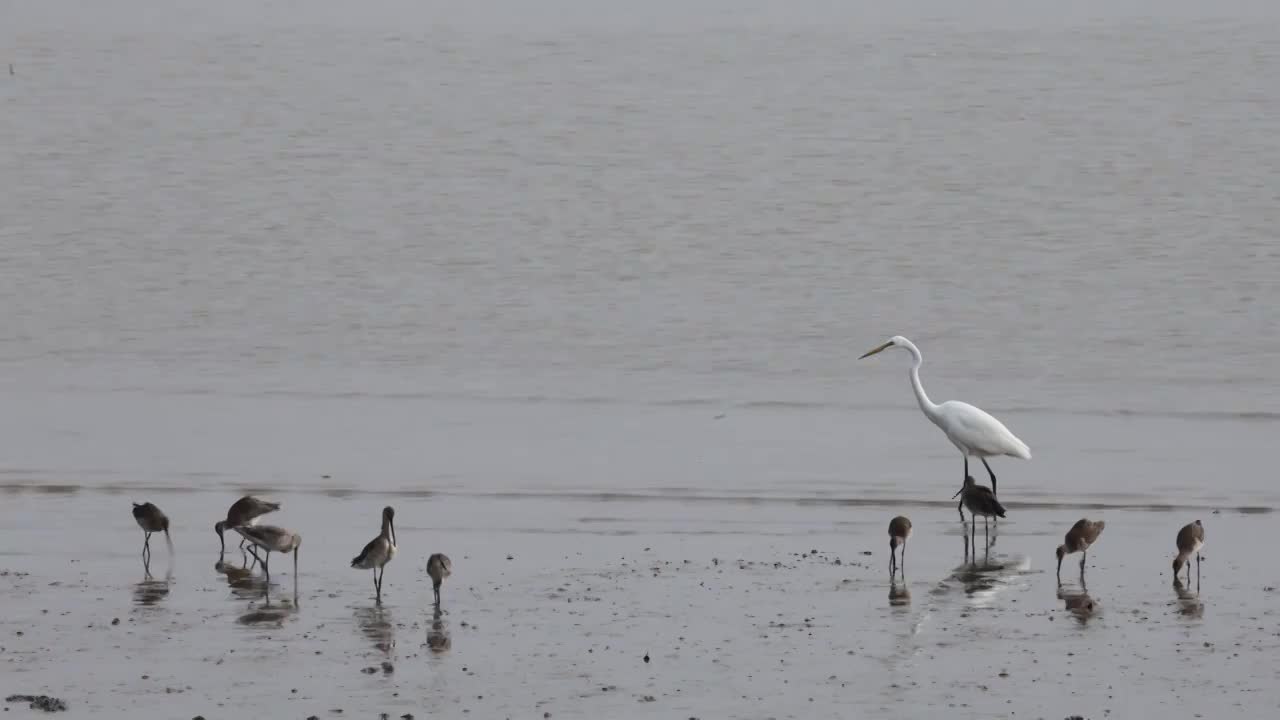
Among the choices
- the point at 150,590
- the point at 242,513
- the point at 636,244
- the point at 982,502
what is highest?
the point at 636,244

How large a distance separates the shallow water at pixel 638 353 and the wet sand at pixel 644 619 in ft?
0.16

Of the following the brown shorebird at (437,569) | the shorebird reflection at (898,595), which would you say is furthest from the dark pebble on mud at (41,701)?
the shorebird reflection at (898,595)

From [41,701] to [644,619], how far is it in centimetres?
361

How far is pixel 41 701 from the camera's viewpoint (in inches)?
401

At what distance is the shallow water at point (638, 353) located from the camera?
11500mm

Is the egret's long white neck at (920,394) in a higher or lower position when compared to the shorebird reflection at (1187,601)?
higher

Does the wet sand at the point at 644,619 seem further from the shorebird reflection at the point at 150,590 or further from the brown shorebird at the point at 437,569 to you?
the brown shorebird at the point at 437,569

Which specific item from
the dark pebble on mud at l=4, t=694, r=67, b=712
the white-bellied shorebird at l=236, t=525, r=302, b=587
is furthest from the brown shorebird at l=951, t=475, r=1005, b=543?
the dark pebble on mud at l=4, t=694, r=67, b=712

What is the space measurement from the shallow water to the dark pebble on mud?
0.55 ft

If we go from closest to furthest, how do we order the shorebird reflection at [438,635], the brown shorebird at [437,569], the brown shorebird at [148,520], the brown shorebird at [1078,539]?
the shorebird reflection at [438,635] < the brown shorebird at [437,569] < the brown shorebird at [1078,539] < the brown shorebird at [148,520]

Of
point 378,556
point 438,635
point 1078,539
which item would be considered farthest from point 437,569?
point 1078,539

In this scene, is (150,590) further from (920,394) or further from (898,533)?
(920,394)

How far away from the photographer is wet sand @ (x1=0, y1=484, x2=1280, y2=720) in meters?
10.5

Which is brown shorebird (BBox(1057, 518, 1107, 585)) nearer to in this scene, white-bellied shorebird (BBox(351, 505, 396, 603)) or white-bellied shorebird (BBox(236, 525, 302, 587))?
white-bellied shorebird (BBox(351, 505, 396, 603))
